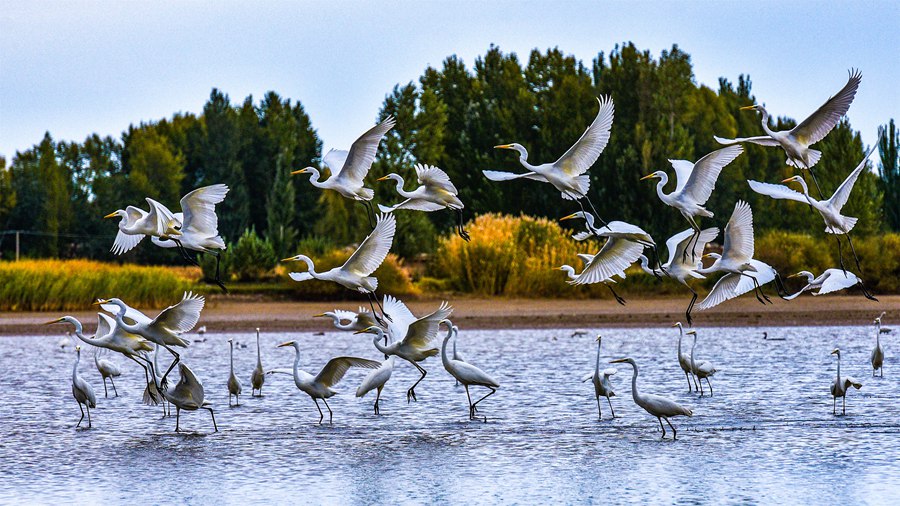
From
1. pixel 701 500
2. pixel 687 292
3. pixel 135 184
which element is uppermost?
pixel 135 184

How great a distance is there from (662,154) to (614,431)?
1033 inches

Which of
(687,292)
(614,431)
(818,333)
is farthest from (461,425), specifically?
(687,292)

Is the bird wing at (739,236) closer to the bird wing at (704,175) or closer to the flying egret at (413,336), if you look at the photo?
the bird wing at (704,175)

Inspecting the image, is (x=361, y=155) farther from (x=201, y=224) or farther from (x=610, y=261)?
(x=610, y=261)

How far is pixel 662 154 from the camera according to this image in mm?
37656

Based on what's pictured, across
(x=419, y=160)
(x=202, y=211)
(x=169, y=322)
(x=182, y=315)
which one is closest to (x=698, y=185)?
(x=202, y=211)

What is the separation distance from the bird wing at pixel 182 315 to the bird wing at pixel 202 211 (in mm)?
803

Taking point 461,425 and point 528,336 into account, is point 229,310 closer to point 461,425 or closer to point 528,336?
point 528,336

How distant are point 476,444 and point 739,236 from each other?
3.19 metres

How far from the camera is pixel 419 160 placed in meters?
42.5

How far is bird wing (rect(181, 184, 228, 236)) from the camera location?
493 inches

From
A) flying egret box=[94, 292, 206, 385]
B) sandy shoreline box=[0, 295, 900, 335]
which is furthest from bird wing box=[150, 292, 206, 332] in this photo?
sandy shoreline box=[0, 295, 900, 335]

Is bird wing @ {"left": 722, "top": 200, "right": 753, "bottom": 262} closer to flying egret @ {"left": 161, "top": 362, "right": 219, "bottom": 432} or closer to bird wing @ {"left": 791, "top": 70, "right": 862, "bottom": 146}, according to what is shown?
bird wing @ {"left": 791, "top": 70, "right": 862, "bottom": 146}

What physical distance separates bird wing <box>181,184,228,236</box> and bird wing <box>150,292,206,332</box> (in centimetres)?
80
